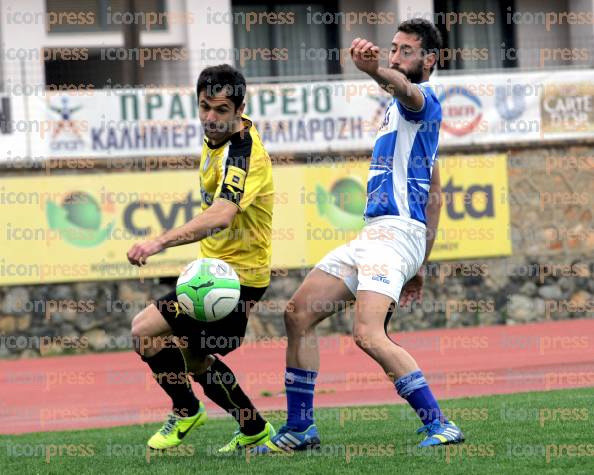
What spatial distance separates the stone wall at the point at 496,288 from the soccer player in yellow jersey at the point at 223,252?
10297mm

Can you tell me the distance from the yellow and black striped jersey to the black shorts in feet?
0.55

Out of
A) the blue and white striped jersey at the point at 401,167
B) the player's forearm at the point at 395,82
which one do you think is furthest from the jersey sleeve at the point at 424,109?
the player's forearm at the point at 395,82

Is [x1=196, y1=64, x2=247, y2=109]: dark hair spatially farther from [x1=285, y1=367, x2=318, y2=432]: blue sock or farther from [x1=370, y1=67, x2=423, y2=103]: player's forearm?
[x1=285, y1=367, x2=318, y2=432]: blue sock

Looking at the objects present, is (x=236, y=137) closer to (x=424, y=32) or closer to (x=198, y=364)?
(x=424, y=32)

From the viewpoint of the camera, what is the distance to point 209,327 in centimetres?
727

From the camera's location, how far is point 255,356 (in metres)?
16.8

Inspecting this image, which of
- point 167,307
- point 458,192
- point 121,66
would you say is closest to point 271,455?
point 167,307

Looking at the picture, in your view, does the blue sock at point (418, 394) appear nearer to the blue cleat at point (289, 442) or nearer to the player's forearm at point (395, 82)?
the blue cleat at point (289, 442)

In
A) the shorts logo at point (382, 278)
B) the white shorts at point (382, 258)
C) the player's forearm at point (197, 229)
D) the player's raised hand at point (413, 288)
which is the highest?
the player's forearm at point (197, 229)

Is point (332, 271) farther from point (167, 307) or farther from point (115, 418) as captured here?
point (115, 418)

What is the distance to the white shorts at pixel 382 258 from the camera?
282 inches

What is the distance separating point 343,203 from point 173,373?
10.9m

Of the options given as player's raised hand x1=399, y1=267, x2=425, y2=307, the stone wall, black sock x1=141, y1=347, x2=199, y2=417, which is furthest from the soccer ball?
the stone wall

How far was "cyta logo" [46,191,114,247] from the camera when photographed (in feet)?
57.4
